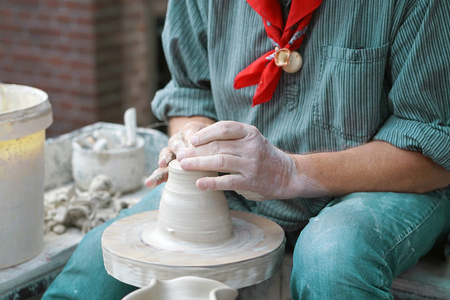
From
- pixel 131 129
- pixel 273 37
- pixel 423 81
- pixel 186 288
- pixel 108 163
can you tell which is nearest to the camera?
pixel 186 288

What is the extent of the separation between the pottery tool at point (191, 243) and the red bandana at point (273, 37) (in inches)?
11.8

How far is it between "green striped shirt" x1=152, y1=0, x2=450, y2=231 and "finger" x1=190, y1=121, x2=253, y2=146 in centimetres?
27

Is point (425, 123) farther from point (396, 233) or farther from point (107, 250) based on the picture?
point (107, 250)

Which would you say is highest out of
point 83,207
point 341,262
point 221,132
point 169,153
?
point 221,132

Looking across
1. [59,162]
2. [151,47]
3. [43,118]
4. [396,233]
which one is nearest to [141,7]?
[151,47]

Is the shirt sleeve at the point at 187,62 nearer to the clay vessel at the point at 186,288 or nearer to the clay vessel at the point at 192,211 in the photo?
the clay vessel at the point at 192,211

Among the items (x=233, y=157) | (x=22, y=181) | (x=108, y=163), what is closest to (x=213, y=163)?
(x=233, y=157)

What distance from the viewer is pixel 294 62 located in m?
1.55

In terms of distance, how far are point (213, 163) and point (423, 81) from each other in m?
0.52

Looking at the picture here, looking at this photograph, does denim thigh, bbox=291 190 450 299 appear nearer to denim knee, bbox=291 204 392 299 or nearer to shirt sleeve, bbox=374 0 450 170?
Answer: denim knee, bbox=291 204 392 299

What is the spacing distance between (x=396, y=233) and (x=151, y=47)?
306 cm

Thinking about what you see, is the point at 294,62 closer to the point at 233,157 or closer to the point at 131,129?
the point at 233,157

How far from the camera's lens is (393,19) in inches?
58.1

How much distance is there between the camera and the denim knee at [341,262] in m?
1.27
